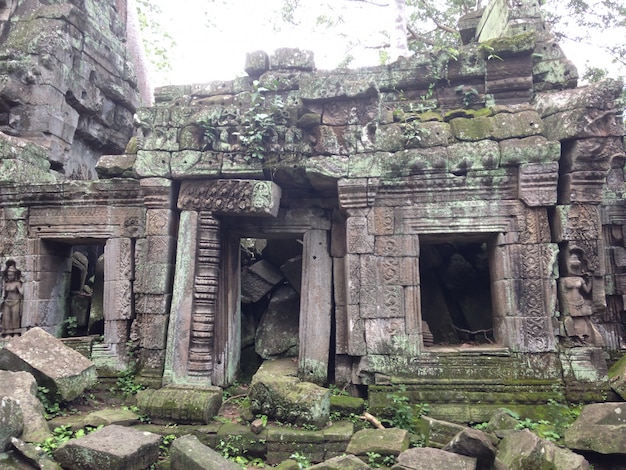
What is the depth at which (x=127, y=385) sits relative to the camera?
560 centimetres

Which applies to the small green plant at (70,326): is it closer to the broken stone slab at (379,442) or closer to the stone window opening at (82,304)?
the stone window opening at (82,304)

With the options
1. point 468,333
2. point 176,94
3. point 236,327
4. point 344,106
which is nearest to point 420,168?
point 344,106

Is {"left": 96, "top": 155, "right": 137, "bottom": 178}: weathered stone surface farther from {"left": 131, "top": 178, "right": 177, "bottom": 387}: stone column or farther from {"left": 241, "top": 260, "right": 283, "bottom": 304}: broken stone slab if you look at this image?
{"left": 241, "top": 260, "right": 283, "bottom": 304}: broken stone slab

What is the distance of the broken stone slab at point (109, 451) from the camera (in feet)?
11.9

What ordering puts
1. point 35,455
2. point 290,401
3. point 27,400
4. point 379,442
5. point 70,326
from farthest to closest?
point 70,326
point 290,401
point 27,400
point 379,442
point 35,455

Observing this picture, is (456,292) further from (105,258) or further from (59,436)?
(59,436)

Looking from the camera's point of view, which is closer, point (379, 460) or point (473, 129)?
point (379, 460)

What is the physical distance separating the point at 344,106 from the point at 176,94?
2622 mm

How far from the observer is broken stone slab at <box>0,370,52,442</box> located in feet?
13.6

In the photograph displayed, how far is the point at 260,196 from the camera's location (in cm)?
549

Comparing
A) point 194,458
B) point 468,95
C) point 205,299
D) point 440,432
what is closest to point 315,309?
point 205,299

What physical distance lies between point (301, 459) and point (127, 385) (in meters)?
2.56

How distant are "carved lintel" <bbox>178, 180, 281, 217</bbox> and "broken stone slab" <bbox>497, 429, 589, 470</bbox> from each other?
3.45 meters

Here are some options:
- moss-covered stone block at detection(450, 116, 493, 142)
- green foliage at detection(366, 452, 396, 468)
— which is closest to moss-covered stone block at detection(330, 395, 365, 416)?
green foliage at detection(366, 452, 396, 468)
